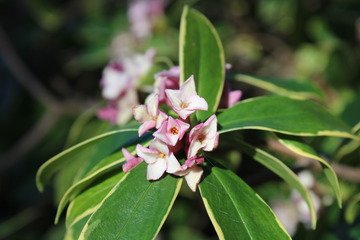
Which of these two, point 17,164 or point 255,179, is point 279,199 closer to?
point 255,179

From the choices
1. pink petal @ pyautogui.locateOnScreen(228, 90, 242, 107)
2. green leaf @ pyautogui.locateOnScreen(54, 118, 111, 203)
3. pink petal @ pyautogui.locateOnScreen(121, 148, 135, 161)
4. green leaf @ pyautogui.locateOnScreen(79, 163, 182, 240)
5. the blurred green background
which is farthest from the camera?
the blurred green background

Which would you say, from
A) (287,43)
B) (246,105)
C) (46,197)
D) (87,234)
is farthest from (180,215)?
Result: (87,234)

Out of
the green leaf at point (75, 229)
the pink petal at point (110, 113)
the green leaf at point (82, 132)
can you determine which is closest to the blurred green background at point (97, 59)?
the green leaf at point (82, 132)

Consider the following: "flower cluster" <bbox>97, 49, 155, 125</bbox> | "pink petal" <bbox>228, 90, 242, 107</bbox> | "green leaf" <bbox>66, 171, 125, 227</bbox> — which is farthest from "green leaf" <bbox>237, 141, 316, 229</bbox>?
"flower cluster" <bbox>97, 49, 155, 125</bbox>

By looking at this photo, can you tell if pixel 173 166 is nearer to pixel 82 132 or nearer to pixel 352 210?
pixel 352 210

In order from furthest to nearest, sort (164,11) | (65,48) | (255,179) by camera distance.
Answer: (65,48), (164,11), (255,179)

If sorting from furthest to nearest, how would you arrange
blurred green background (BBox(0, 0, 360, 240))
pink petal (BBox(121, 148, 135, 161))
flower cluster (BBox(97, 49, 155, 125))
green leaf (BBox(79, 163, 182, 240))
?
blurred green background (BBox(0, 0, 360, 240)), flower cluster (BBox(97, 49, 155, 125)), pink petal (BBox(121, 148, 135, 161)), green leaf (BBox(79, 163, 182, 240))

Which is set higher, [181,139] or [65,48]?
[181,139]

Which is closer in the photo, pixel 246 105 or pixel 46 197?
pixel 246 105

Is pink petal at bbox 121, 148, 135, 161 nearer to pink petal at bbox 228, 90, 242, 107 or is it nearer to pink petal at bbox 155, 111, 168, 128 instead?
pink petal at bbox 155, 111, 168, 128
